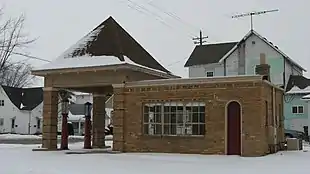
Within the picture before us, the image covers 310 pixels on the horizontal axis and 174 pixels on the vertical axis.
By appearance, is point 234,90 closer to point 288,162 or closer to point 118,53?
point 288,162

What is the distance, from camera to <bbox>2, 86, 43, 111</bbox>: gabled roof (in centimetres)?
→ 6556

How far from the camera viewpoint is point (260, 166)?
1727cm

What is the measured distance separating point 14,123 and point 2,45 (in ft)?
76.8

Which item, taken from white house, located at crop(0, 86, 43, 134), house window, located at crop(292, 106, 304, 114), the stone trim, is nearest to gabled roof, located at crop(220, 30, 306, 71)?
house window, located at crop(292, 106, 304, 114)

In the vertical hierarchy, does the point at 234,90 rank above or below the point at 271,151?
above

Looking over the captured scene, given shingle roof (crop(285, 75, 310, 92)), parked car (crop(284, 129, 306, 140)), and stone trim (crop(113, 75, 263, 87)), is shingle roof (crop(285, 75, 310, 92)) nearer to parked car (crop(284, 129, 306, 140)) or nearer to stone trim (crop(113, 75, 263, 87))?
parked car (crop(284, 129, 306, 140))

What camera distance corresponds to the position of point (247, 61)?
49344mm

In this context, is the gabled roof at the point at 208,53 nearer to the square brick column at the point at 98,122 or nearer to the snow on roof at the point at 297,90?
the snow on roof at the point at 297,90

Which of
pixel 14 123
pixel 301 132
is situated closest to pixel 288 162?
pixel 301 132

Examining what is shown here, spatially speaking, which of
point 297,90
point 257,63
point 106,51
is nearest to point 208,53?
point 257,63

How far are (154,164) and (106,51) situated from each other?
8448 mm

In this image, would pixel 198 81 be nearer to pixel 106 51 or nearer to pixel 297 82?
pixel 106 51

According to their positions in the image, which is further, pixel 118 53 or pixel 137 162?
pixel 118 53

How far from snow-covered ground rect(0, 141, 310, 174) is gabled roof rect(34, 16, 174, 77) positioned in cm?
497
